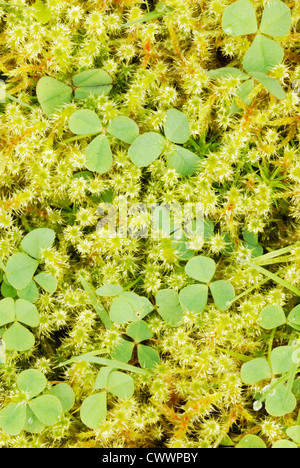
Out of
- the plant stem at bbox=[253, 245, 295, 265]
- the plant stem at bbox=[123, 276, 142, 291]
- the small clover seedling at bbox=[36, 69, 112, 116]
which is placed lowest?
the plant stem at bbox=[123, 276, 142, 291]

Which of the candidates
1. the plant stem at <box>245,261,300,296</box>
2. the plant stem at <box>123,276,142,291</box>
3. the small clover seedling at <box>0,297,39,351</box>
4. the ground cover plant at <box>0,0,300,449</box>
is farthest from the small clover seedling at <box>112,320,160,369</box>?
the plant stem at <box>245,261,300,296</box>

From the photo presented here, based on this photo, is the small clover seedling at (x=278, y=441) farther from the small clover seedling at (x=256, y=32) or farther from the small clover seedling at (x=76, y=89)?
the small clover seedling at (x=76, y=89)

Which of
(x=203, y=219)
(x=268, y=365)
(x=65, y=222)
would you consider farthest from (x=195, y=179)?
(x=268, y=365)

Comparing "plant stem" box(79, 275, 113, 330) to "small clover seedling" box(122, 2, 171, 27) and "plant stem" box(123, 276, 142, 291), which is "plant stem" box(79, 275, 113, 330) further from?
"small clover seedling" box(122, 2, 171, 27)

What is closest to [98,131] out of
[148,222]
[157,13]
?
[148,222]

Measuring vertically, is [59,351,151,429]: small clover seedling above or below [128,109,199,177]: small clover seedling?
below
